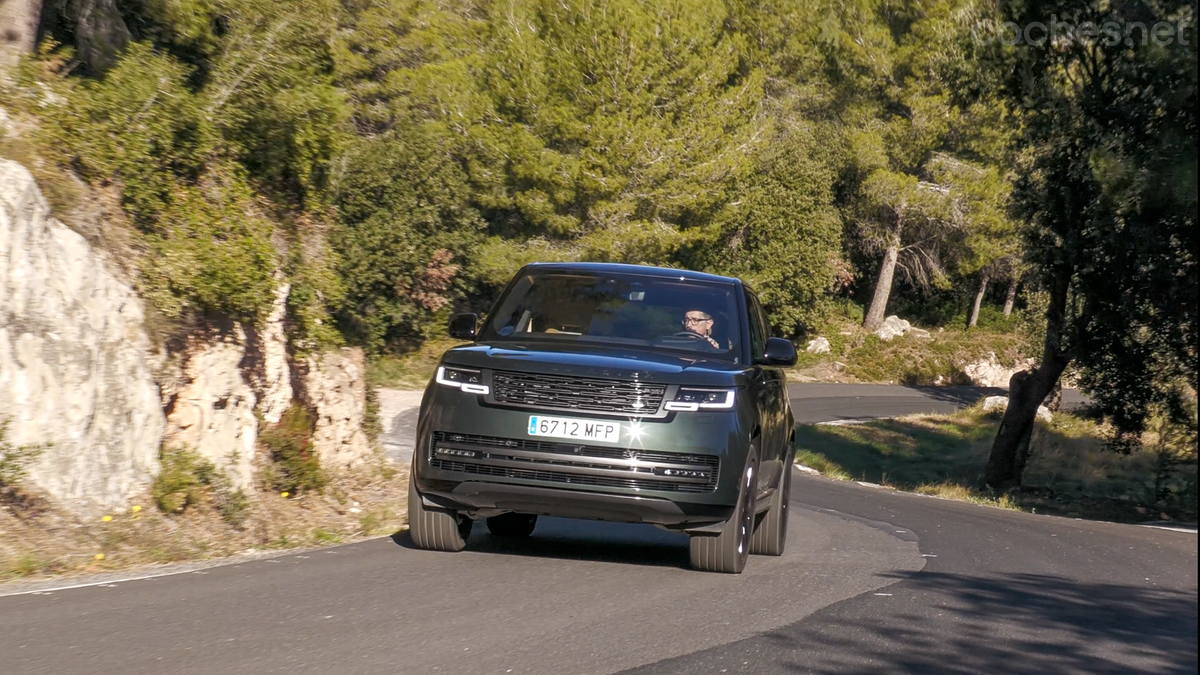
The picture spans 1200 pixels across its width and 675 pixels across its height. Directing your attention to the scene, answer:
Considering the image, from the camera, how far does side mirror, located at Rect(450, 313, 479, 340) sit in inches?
331

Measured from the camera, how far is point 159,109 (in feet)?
35.6

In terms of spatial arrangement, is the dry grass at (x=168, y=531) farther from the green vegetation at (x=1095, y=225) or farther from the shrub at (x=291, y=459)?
the green vegetation at (x=1095, y=225)

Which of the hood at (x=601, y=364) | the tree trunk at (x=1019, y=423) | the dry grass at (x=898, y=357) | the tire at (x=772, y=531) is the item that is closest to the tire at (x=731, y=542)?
the hood at (x=601, y=364)

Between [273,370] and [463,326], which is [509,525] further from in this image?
[273,370]

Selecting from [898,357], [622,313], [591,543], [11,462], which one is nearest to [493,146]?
[898,357]

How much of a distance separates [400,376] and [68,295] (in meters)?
25.7

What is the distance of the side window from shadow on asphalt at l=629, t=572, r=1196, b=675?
1901 millimetres

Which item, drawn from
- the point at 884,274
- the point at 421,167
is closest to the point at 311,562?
the point at 421,167

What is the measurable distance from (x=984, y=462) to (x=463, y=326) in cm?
2156

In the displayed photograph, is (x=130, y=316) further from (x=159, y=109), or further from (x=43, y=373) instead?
(x=159, y=109)

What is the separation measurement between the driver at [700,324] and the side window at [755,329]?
0.97ft

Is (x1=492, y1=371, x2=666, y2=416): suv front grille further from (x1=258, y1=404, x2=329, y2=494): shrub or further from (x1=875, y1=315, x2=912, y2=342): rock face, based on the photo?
(x1=875, y1=315, x2=912, y2=342): rock face

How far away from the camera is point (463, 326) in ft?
27.7

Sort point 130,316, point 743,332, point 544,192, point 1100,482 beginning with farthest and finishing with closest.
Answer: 1. point 544,192
2. point 1100,482
3. point 130,316
4. point 743,332
